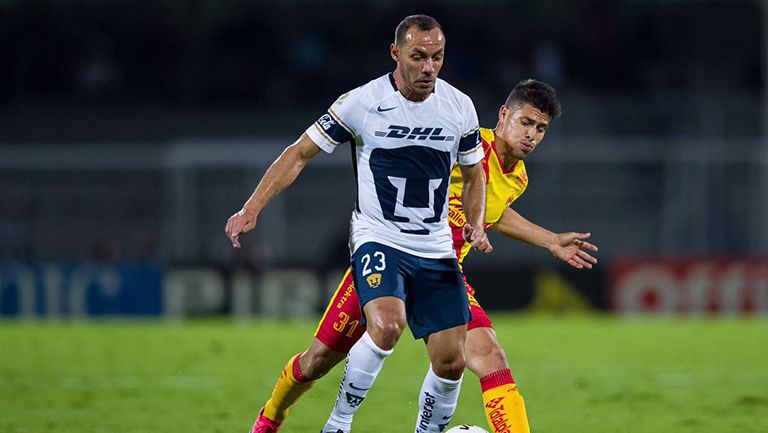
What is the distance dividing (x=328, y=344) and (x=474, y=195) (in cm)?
109

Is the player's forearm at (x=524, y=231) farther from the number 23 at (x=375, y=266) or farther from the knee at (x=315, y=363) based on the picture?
the knee at (x=315, y=363)

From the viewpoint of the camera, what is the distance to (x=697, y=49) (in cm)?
2497

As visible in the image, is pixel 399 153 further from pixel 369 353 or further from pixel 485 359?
pixel 485 359

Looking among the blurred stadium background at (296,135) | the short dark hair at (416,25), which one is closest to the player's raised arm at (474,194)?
the short dark hair at (416,25)

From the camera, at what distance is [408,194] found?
6168mm

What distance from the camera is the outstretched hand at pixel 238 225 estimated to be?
602cm

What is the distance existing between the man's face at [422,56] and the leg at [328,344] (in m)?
1.11

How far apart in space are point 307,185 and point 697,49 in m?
9.51

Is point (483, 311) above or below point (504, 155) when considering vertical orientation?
below

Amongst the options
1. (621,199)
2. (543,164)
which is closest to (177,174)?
(543,164)

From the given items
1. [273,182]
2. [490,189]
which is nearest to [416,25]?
[273,182]

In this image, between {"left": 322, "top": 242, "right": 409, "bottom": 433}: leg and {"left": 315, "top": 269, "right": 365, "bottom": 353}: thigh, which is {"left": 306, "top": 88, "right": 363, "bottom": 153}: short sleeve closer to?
{"left": 322, "top": 242, "right": 409, "bottom": 433}: leg

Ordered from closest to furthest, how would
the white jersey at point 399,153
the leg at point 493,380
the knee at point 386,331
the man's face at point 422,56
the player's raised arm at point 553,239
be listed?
the knee at point 386,331 → the man's face at point 422,56 → the white jersey at point 399,153 → the leg at point 493,380 → the player's raised arm at point 553,239

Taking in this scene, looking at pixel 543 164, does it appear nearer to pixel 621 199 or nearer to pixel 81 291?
pixel 621 199
